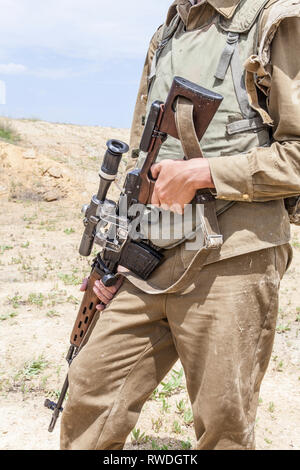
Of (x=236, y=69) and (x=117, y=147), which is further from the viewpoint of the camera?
(x=117, y=147)

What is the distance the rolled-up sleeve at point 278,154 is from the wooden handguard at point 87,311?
0.76 metres

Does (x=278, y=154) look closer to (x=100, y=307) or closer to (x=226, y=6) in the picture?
(x=226, y=6)

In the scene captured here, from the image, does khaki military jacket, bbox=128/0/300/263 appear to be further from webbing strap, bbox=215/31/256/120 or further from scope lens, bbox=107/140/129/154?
scope lens, bbox=107/140/129/154

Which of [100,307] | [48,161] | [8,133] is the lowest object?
[8,133]

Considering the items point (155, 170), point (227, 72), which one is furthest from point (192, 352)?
point (227, 72)

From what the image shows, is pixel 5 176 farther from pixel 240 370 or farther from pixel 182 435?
pixel 240 370

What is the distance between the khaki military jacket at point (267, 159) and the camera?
1737 millimetres

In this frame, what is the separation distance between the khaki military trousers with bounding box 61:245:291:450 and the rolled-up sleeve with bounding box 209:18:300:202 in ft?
0.86

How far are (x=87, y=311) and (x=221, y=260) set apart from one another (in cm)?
74

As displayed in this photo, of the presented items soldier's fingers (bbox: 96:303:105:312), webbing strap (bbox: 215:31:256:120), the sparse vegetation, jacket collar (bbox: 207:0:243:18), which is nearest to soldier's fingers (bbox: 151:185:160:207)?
webbing strap (bbox: 215:31:256:120)

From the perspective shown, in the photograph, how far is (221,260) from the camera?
189 centimetres

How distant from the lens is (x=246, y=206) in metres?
1.89

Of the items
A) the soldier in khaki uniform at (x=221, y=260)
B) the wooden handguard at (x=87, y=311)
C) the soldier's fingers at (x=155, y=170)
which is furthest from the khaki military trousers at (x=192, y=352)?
the soldier's fingers at (x=155, y=170)

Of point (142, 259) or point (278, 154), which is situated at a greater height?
point (278, 154)
